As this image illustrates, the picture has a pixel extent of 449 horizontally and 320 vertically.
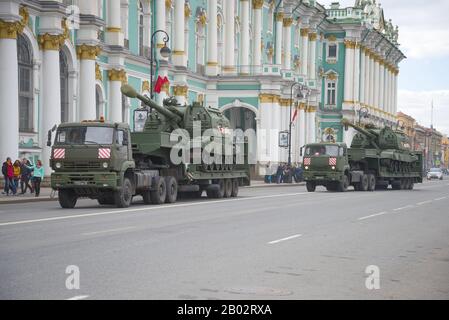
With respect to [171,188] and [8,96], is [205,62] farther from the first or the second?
[171,188]

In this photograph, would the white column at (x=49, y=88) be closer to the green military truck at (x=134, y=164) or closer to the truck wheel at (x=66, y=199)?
the green military truck at (x=134, y=164)

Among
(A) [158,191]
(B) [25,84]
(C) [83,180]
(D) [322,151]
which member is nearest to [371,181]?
(D) [322,151]

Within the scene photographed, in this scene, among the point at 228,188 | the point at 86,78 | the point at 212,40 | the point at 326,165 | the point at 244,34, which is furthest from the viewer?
the point at 244,34

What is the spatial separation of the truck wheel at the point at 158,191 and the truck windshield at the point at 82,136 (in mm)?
3285

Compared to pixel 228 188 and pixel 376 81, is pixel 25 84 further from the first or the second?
pixel 376 81

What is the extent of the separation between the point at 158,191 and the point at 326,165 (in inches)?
720

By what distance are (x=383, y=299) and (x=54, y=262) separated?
16.3 feet

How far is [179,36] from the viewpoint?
56750 mm

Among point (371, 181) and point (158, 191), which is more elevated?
point (158, 191)

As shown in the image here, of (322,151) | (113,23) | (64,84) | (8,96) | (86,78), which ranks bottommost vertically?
(322,151)

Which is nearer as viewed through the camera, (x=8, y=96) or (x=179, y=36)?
(x=8, y=96)

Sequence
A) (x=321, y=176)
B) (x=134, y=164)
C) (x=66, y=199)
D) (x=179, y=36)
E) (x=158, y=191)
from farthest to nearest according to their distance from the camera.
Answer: (x=179, y=36) → (x=321, y=176) → (x=158, y=191) → (x=134, y=164) → (x=66, y=199)

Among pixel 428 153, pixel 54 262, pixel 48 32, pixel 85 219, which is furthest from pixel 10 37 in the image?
pixel 428 153
